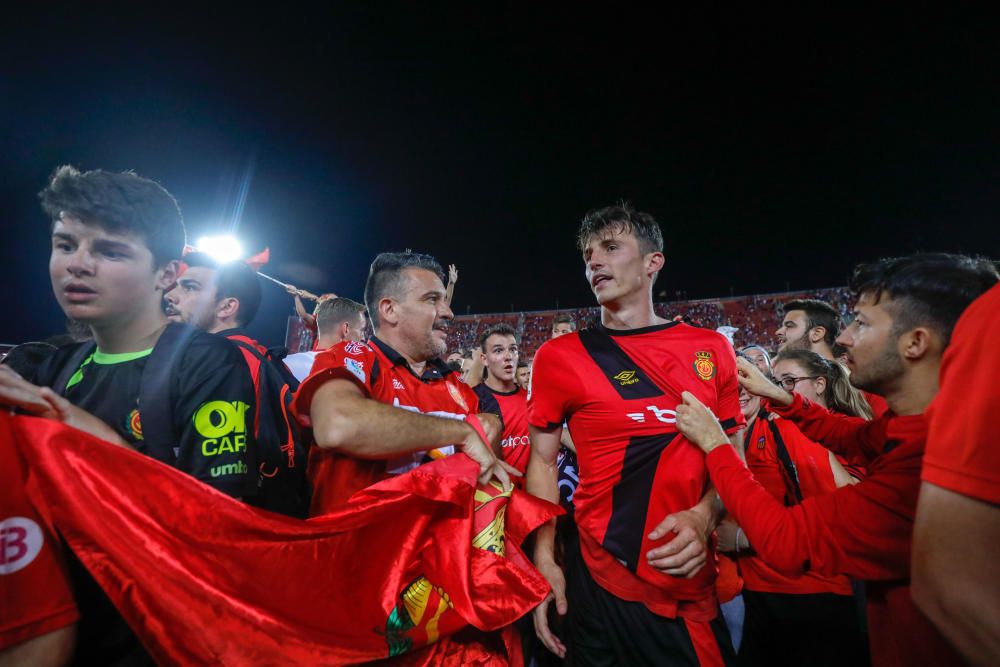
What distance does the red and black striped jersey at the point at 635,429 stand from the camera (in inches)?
82.2

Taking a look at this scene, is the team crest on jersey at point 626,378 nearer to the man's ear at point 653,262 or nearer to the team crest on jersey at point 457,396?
the man's ear at point 653,262

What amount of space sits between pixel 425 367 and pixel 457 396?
0.27 metres

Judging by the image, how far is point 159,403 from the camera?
5.07ft

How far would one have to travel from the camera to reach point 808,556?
150cm

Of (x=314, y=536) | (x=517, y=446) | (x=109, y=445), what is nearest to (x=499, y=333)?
(x=517, y=446)

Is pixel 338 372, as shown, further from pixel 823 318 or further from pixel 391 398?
pixel 823 318

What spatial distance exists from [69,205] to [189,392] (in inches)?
29.1

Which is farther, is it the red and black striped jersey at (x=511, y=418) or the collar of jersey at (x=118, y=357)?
the red and black striped jersey at (x=511, y=418)

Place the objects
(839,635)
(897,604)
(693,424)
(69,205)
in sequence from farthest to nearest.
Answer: (839,635), (693,424), (69,205), (897,604)

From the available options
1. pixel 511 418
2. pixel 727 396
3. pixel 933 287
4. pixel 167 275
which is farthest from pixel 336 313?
pixel 933 287

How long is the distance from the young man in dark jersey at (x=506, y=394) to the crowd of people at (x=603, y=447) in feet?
5.58

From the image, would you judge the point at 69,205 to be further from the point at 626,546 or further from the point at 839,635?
the point at 839,635

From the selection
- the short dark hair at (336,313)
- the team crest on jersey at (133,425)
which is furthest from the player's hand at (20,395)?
the short dark hair at (336,313)

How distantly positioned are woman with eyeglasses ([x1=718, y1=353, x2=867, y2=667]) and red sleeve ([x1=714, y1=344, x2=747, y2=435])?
1181 mm
